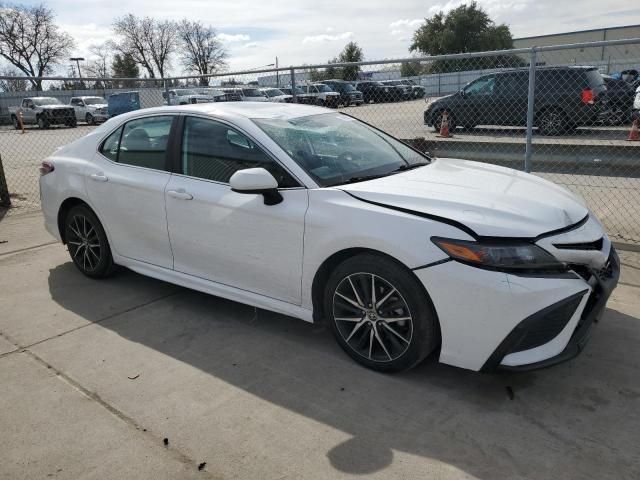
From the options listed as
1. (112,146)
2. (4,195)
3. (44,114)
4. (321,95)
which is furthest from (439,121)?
(44,114)

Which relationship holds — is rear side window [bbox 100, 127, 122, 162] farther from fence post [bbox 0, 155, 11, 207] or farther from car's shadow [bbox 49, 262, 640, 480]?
fence post [bbox 0, 155, 11, 207]

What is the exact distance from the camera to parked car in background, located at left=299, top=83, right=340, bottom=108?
44.7ft

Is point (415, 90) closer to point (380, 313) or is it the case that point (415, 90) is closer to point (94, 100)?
point (380, 313)

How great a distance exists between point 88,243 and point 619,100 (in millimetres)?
11822

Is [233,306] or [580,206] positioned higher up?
Result: [580,206]

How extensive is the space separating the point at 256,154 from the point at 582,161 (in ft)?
17.0

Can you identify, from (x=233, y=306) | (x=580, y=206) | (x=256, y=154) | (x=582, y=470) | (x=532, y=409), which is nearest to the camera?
(x=582, y=470)

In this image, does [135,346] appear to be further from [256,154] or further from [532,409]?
[532,409]

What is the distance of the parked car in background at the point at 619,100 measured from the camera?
1152 cm

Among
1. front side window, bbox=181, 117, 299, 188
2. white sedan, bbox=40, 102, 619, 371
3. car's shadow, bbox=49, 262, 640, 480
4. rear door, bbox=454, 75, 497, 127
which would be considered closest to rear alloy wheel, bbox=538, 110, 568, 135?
rear door, bbox=454, 75, 497, 127

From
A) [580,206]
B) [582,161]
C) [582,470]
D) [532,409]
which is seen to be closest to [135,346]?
[532,409]

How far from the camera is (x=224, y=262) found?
12.3 ft

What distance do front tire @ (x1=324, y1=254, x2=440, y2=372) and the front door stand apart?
0.33m

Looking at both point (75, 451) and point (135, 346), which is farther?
point (135, 346)
